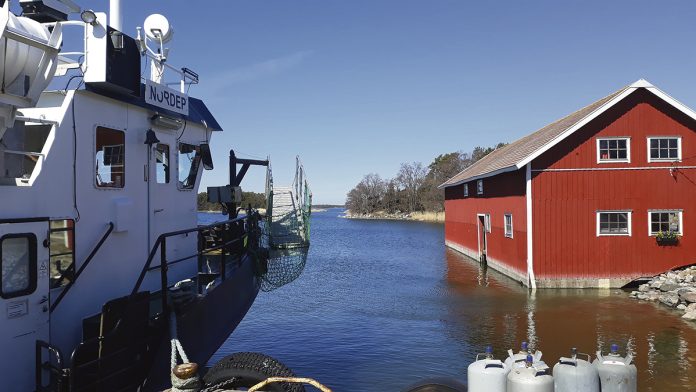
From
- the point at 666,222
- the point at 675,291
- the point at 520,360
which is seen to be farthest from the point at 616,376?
the point at 666,222

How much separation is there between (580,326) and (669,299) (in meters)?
4.50

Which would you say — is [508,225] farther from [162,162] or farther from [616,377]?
[616,377]

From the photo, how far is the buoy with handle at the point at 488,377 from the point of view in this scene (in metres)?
4.70

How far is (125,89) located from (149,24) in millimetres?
2473

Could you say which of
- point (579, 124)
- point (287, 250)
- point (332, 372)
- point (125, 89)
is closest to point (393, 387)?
point (332, 372)

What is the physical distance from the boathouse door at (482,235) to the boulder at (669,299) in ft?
32.7

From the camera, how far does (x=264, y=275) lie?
11234 mm

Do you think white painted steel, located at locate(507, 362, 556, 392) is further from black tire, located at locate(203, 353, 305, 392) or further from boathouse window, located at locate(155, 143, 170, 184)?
boathouse window, located at locate(155, 143, 170, 184)

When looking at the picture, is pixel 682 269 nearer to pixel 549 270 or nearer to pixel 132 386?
pixel 549 270

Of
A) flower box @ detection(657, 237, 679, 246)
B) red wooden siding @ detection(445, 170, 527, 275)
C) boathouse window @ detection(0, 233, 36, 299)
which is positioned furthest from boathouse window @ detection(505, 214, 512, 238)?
boathouse window @ detection(0, 233, 36, 299)

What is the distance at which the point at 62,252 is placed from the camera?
6.19m

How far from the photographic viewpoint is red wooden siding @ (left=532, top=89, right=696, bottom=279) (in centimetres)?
1922

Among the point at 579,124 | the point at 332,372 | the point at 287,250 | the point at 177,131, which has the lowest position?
the point at 332,372

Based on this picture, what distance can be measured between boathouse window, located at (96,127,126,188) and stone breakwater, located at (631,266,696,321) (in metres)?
15.5
